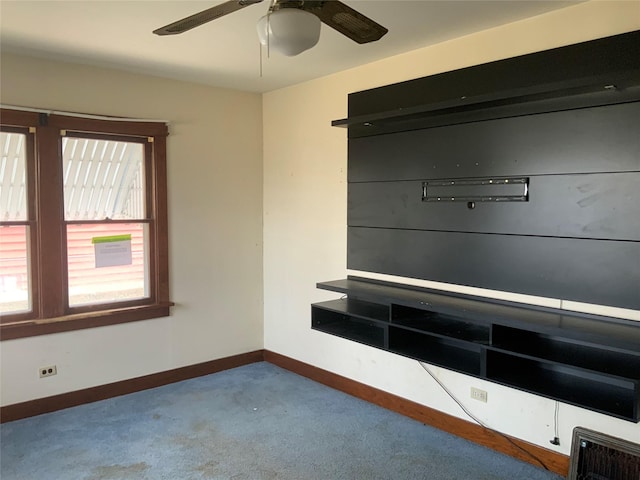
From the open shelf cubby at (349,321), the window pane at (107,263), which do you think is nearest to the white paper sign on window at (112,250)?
the window pane at (107,263)

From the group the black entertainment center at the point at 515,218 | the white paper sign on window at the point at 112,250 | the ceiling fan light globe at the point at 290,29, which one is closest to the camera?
the ceiling fan light globe at the point at 290,29

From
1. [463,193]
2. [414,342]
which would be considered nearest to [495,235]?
[463,193]

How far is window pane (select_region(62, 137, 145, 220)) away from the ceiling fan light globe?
242 cm

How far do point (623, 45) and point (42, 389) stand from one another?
4.08 meters

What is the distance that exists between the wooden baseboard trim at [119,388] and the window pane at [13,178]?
130 cm

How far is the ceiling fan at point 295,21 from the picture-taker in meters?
1.57

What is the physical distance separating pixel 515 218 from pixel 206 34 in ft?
6.81

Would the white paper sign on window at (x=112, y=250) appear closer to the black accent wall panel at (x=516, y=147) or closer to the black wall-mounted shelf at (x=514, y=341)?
the black wall-mounted shelf at (x=514, y=341)

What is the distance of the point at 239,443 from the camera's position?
2.99 m

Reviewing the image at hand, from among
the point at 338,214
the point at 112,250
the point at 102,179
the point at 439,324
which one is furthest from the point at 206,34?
the point at 439,324

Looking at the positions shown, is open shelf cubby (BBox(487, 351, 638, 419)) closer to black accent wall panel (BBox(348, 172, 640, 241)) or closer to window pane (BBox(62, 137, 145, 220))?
black accent wall panel (BBox(348, 172, 640, 241))

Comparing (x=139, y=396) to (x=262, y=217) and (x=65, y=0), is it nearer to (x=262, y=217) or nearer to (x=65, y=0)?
(x=262, y=217)

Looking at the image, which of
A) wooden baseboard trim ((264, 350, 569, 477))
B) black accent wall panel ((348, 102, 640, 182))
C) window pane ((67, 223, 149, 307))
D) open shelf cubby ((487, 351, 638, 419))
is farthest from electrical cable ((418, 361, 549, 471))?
window pane ((67, 223, 149, 307))

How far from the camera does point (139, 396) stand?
3.72 m
